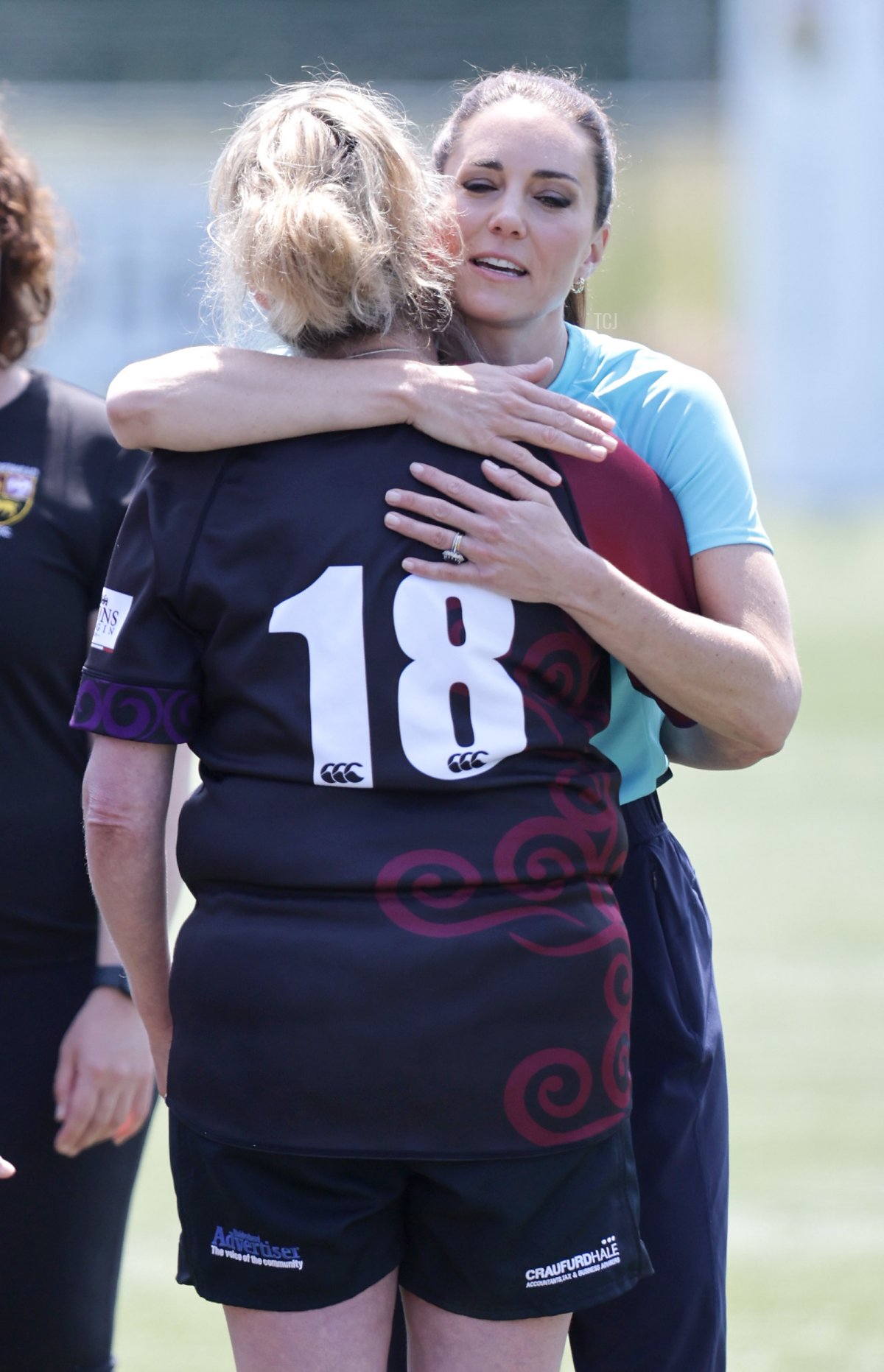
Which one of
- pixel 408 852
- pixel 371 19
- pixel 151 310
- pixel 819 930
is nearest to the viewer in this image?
pixel 408 852

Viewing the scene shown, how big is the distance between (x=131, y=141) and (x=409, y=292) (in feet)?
75.6

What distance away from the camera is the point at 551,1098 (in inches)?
70.5

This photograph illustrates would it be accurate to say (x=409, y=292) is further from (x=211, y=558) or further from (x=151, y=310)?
(x=151, y=310)

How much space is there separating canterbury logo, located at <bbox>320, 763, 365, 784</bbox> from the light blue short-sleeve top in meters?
0.44

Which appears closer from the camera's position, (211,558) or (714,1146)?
(211,558)

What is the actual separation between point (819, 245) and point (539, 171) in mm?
24862

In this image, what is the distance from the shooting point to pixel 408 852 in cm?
177

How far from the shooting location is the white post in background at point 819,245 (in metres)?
25.5

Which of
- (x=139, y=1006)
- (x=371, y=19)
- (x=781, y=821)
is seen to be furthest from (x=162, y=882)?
(x=371, y=19)

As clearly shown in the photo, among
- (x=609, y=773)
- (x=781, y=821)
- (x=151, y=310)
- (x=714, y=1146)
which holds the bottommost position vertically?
(x=151, y=310)

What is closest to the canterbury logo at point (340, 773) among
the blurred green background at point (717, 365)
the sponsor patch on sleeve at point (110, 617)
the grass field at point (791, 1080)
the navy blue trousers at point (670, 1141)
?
the sponsor patch on sleeve at point (110, 617)

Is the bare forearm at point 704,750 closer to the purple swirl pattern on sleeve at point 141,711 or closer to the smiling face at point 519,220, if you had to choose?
the smiling face at point 519,220

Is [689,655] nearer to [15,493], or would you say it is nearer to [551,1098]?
[551,1098]

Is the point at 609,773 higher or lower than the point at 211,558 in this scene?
lower
